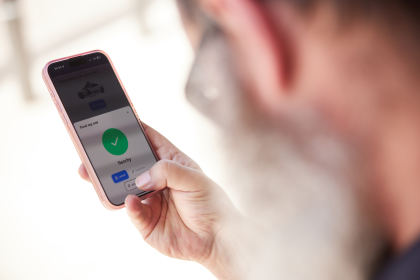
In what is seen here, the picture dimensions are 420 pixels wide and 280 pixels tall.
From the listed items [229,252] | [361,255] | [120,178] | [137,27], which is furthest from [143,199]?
[137,27]

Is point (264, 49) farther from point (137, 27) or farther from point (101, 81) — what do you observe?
point (137, 27)

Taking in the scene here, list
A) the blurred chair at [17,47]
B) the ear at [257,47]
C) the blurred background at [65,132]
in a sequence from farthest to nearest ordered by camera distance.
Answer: the blurred chair at [17,47], the blurred background at [65,132], the ear at [257,47]

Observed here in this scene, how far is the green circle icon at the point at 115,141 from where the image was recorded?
27.6 inches

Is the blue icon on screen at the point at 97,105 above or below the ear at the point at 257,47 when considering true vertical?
above

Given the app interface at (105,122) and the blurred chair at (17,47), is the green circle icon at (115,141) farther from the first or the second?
the blurred chair at (17,47)

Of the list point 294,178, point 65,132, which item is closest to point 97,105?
point 294,178

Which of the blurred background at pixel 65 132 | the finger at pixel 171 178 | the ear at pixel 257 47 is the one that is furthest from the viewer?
the blurred background at pixel 65 132

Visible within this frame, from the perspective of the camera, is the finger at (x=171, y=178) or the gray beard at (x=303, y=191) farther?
the finger at (x=171, y=178)

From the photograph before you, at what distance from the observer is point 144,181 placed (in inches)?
26.4

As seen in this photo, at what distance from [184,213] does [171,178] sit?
Answer: 0.25ft

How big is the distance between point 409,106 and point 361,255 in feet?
0.46

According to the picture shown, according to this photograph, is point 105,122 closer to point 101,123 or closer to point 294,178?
point 101,123

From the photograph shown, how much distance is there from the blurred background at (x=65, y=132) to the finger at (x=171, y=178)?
0.15 ft

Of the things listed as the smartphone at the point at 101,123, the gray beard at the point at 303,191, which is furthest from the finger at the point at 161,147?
the gray beard at the point at 303,191
